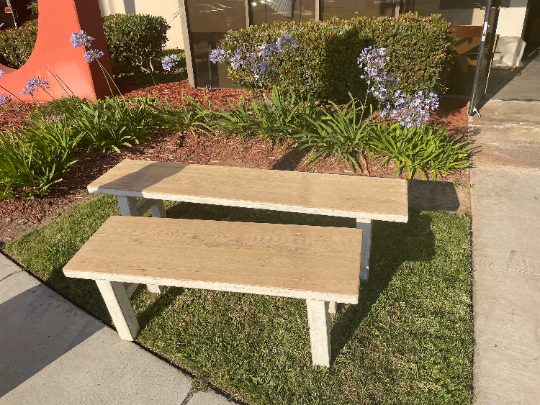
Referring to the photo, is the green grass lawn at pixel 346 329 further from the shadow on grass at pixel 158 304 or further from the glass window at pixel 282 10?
the glass window at pixel 282 10

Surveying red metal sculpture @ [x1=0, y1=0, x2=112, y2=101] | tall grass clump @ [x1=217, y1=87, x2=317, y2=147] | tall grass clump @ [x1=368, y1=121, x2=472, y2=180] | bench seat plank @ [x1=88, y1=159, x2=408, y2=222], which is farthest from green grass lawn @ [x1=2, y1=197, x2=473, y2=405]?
red metal sculpture @ [x1=0, y1=0, x2=112, y2=101]

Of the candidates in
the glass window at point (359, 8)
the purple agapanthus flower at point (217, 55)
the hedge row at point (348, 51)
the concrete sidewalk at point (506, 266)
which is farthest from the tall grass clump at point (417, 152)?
the glass window at point (359, 8)

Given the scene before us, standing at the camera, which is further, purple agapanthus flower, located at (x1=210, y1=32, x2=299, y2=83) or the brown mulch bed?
purple agapanthus flower, located at (x1=210, y1=32, x2=299, y2=83)

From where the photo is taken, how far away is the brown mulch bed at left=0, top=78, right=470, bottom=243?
423 centimetres

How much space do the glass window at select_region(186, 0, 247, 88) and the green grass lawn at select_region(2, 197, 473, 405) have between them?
17.6ft

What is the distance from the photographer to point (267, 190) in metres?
3.06

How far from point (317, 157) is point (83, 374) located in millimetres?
3360

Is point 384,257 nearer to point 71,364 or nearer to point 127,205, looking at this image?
point 127,205

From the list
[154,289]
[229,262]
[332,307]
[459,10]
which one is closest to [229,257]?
[229,262]

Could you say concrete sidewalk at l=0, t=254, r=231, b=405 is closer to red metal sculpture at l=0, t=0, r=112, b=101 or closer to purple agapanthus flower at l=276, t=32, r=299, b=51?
purple agapanthus flower at l=276, t=32, r=299, b=51

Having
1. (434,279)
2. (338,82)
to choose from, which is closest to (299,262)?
(434,279)

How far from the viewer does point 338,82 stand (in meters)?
6.19

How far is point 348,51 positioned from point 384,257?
353cm

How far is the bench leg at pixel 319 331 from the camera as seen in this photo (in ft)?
7.47
